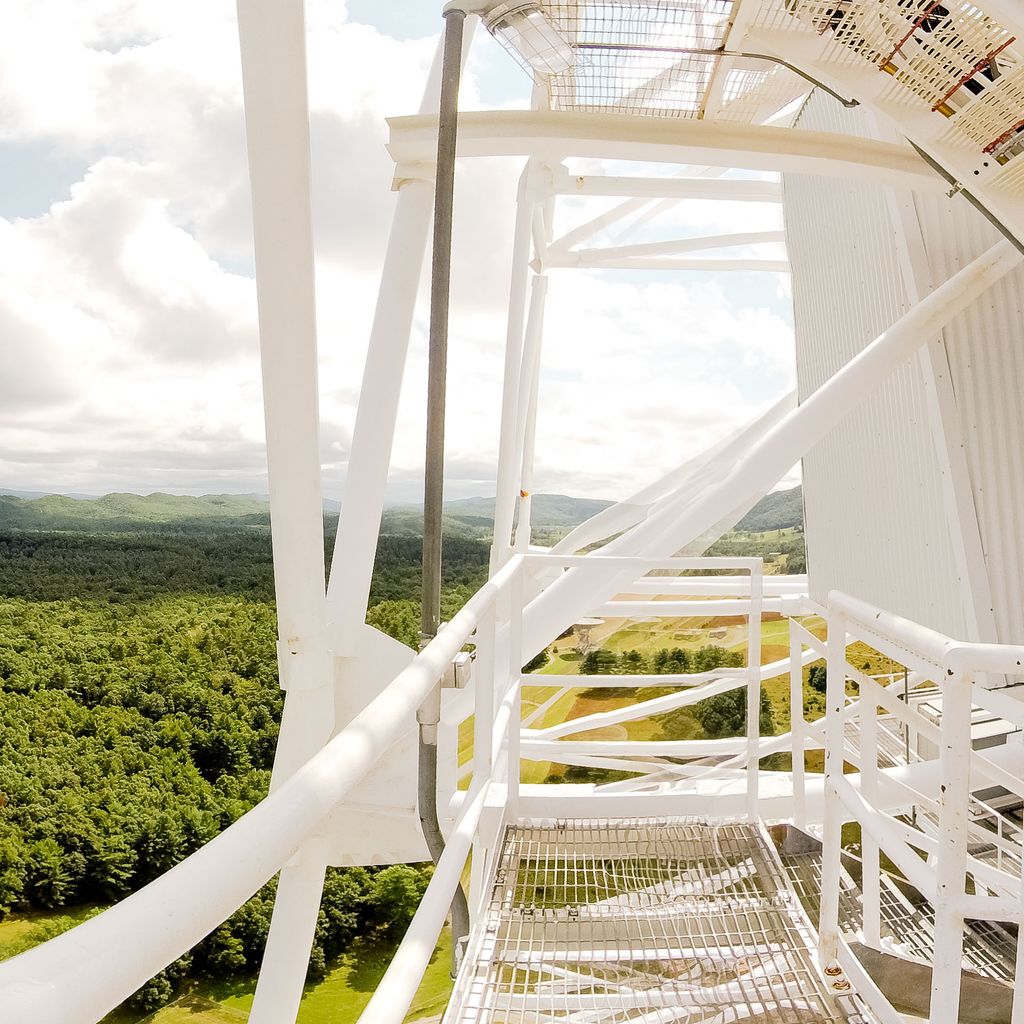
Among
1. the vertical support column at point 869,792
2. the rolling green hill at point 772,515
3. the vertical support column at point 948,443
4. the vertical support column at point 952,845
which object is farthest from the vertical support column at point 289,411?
the rolling green hill at point 772,515

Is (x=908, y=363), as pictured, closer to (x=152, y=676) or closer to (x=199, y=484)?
(x=152, y=676)

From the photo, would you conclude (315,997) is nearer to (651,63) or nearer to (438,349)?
(438,349)

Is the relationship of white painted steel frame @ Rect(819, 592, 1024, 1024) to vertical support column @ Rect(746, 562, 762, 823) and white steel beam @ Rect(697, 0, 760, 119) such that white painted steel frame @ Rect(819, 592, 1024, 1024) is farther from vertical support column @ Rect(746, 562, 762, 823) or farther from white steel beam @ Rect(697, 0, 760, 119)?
white steel beam @ Rect(697, 0, 760, 119)

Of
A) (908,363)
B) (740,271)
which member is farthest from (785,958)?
(740,271)

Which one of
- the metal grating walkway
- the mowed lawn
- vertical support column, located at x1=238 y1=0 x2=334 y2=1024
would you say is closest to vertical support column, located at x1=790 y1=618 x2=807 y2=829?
the metal grating walkway

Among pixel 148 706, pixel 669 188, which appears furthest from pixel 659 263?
pixel 148 706

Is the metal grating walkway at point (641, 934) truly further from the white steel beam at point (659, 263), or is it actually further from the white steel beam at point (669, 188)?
the white steel beam at point (659, 263)
